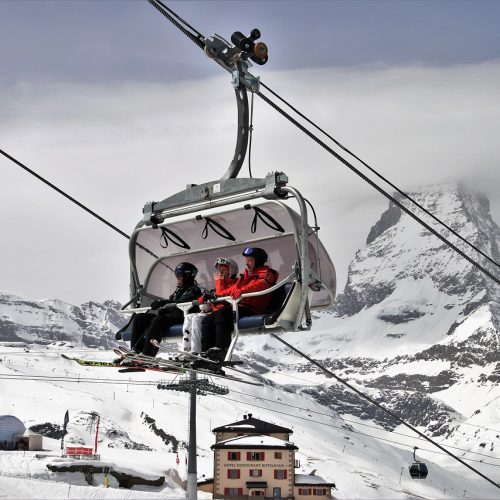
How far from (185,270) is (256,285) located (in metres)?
1.52

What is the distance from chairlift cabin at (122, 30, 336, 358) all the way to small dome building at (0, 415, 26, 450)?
296 ft

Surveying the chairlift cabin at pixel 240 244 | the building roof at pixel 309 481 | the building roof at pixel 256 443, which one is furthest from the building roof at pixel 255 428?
the chairlift cabin at pixel 240 244

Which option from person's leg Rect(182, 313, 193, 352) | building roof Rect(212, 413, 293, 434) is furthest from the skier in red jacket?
building roof Rect(212, 413, 293, 434)

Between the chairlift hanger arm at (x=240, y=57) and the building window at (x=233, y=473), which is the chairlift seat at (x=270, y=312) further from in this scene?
the building window at (x=233, y=473)

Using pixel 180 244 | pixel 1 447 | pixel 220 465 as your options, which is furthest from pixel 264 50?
pixel 220 465

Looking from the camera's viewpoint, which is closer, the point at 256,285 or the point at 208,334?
the point at 256,285

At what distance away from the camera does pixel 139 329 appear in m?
15.3

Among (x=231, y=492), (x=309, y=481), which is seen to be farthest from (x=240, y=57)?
(x=309, y=481)

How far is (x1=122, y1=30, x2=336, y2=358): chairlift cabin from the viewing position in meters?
12.7

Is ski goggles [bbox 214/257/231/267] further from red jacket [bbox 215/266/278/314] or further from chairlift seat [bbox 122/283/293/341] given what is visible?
chairlift seat [bbox 122/283/293/341]

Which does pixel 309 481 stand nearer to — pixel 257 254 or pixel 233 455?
pixel 233 455

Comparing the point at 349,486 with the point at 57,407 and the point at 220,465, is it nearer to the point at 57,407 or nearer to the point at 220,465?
the point at 57,407

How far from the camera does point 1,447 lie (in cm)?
10075

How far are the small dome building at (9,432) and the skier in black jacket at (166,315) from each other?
90139mm
